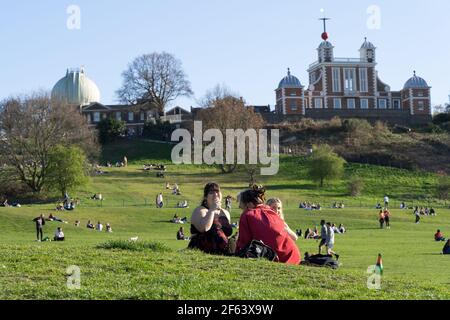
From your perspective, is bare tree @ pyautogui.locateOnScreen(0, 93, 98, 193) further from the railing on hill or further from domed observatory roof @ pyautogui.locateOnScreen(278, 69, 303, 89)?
domed observatory roof @ pyautogui.locateOnScreen(278, 69, 303, 89)

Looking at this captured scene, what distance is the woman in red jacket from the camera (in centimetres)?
1415

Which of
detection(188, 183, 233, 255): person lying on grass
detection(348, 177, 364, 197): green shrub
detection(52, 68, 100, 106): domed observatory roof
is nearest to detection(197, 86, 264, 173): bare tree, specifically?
detection(348, 177, 364, 197): green shrub

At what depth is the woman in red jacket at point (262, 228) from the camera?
14148 mm

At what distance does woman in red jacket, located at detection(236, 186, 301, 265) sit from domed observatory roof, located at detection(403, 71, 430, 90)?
114098mm

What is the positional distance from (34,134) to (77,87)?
194 ft

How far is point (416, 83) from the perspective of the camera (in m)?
125

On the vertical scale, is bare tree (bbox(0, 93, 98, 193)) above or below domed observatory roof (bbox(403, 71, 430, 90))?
below

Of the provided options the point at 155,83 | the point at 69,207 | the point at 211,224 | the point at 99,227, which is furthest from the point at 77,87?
the point at 211,224

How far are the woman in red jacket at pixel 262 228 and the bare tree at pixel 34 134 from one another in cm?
6029

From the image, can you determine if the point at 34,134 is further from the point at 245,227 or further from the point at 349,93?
the point at 245,227

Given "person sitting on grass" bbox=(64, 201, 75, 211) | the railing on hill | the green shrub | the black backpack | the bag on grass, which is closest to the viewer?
the black backpack

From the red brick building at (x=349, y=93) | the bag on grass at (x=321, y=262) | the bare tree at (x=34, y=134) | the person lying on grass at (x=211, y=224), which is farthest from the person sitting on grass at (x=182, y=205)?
the red brick building at (x=349, y=93)

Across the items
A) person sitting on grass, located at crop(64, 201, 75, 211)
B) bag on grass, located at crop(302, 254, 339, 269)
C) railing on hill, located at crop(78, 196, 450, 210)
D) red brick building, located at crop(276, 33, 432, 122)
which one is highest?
red brick building, located at crop(276, 33, 432, 122)
